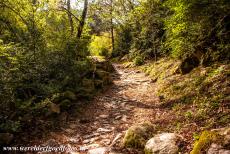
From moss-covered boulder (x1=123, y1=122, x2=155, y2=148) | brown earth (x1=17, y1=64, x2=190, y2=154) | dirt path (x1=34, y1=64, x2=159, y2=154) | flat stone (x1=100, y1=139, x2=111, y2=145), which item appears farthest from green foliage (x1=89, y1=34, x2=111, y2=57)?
moss-covered boulder (x1=123, y1=122, x2=155, y2=148)

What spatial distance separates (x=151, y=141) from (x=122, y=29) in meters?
21.3

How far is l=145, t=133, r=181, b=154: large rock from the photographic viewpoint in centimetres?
427

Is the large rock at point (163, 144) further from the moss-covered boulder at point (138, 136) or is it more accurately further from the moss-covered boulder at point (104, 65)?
the moss-covered boulder at point (104, 65)

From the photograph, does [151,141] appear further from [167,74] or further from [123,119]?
[167,74]

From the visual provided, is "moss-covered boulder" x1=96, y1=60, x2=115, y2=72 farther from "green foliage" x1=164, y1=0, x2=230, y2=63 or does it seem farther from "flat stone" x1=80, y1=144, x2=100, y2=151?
"flat stone" x1=80, y1=144, x2=100, y2=151

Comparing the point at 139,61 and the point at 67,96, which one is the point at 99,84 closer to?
the point at 67,96

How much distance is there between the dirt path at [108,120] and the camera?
5301mm

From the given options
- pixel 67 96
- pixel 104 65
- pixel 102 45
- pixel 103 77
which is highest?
pixel 102 45

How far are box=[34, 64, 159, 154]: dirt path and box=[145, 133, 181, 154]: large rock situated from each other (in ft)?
1.62

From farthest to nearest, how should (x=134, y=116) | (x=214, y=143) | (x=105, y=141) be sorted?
(x=134, y=116) → (x=105, y=141) → (x=214, y=143)

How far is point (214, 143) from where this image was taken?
3738 mm

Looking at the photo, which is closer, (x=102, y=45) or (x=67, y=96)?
(x=67, y=96)

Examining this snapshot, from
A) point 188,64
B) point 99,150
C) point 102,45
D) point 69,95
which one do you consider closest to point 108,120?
point 69,95

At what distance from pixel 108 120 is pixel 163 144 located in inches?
109
